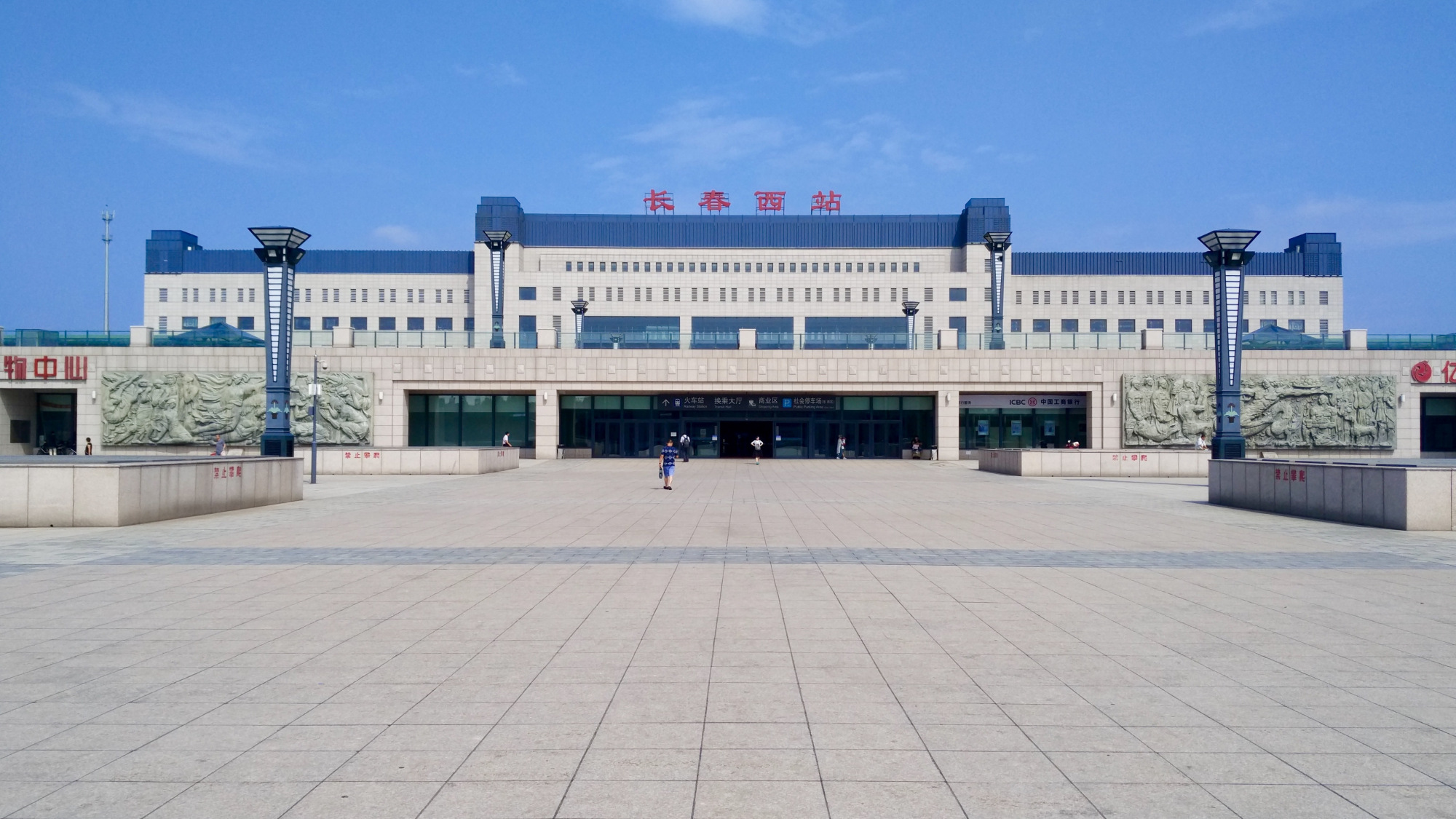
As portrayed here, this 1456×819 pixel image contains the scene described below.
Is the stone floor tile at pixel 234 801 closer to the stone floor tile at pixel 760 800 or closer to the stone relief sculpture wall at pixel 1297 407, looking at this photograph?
the stone floor tile at pixel 760 800

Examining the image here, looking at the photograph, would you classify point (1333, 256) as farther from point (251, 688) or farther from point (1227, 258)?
point (251, 688)

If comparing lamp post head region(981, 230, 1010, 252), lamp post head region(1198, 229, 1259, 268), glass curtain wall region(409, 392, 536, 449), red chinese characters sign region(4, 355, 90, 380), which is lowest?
glass curtain wall region(409, 392, 536, 449)

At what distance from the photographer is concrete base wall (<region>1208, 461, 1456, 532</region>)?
1688cm

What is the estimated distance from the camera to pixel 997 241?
63.9 m

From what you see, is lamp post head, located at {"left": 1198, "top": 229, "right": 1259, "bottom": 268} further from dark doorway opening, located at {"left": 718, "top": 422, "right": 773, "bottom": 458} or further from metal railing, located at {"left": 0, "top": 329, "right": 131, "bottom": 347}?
metal railing, located at {"left": 0, "top": 329, "right": 131, "bottom": 347}

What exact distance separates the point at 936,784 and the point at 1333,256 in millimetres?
85229

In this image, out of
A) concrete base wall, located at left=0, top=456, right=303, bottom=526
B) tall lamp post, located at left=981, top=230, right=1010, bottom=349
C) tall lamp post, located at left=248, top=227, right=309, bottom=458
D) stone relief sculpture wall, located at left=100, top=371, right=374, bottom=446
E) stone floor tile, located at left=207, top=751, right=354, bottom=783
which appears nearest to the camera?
stone floor tile, located at left=207, top=751, right=354, bottom=783

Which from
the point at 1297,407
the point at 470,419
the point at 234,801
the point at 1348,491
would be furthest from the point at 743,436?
the point at 234,801

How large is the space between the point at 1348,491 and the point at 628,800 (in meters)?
18.6

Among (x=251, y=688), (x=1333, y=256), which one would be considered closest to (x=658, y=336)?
(x=251, y=688)

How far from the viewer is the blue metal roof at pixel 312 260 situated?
74.1 meters

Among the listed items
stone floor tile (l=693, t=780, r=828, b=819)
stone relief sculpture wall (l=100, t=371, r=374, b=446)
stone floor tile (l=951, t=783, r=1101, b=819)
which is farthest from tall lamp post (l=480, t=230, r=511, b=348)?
stone floor tile (l=951, t=783, r=1101, b=819)

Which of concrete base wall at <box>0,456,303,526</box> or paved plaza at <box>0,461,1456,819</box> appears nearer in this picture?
paved plaza at <box>0,461,1456,819</box>

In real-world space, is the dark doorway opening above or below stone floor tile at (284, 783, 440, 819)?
above
